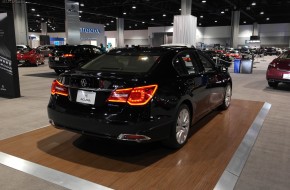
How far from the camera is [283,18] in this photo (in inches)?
1666

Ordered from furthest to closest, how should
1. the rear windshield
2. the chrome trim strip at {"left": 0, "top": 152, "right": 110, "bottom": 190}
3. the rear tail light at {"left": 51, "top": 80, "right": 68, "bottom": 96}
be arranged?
1. the rear windshield
2. the rear tail light at {"left": 51, "top": 80, "right": 68, "bottom": 96}
3. the chrome trim strip at {"left": 0, "top": 152, "right": 110, "bottom": 190}

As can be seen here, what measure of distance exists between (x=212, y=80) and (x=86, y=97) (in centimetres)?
237

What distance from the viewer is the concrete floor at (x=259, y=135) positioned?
281 centimetres

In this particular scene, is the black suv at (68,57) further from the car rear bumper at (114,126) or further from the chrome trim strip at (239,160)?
the car rear bumper at (114,126)

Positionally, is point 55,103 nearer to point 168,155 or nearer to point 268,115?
point 168,155

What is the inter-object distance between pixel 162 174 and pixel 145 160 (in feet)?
1.30

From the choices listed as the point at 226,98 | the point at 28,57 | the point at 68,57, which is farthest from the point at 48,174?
the point at 28,57

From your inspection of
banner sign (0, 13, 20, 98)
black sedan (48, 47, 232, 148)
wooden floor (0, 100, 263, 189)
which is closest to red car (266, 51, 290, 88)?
wooden floor (0, 100, 263, 189)

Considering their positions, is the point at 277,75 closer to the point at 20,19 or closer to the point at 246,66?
the point at 246,66

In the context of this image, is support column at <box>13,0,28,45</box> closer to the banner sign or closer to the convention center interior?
the banner sign

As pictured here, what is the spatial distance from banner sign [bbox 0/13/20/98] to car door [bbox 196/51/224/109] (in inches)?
181

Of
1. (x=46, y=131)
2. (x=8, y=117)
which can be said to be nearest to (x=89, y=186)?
(x=46, y=131)

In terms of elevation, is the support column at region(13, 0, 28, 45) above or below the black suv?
above

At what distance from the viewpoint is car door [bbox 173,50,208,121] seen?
3576mm
